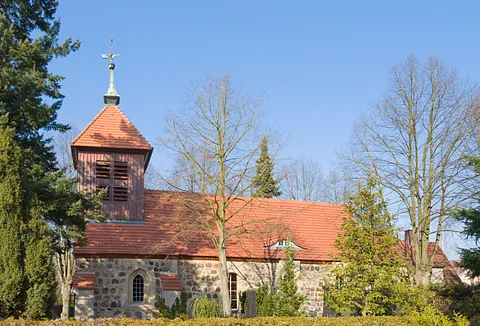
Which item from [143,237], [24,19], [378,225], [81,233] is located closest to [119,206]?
[143,237]

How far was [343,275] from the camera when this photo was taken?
1925 cm

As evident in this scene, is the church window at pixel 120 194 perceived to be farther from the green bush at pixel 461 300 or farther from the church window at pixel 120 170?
the green bush at pixel 461 300

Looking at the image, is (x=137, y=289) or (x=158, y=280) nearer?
(x=137, y=289)

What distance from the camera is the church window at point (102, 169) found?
23422mm

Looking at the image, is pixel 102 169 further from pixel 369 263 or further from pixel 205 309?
pixel 369 263

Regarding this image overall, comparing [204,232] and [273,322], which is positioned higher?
[204,232]

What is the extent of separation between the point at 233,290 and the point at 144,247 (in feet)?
14.0

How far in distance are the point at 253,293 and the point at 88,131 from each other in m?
9.48

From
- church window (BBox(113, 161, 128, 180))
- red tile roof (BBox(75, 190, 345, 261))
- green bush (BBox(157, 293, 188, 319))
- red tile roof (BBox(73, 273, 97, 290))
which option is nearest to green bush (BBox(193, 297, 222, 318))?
green bush (BBox(157, 293, 188, 319))

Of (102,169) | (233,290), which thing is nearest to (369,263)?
(233,290)

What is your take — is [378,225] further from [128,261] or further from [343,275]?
[128,261]

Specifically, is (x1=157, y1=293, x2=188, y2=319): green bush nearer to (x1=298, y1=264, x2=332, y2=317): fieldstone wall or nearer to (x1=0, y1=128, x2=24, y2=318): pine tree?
(x1=298, y1=264, x2=332, y2=317): fieldstone wall

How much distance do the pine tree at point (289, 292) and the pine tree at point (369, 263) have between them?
2014mm

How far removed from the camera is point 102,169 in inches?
925
